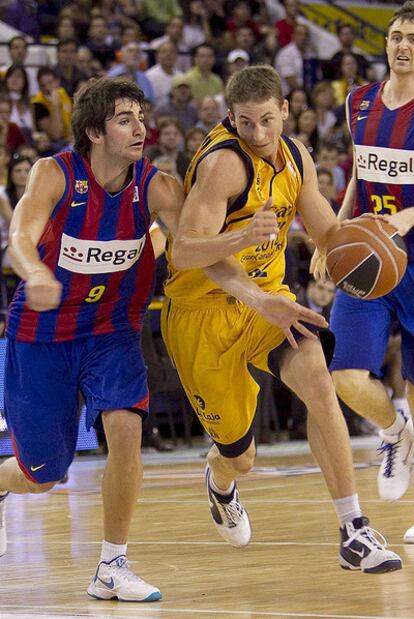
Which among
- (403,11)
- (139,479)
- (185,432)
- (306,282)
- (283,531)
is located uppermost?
(403,11)

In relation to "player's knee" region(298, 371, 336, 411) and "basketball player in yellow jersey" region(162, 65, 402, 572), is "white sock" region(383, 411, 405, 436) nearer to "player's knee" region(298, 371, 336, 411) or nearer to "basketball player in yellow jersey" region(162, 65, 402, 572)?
"basketball player in yellow jersey" region(162, 65, 402, 572)

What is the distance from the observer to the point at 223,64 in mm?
15031

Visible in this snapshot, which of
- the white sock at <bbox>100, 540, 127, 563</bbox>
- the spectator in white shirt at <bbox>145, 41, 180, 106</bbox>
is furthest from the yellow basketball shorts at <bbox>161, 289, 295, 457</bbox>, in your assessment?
the spectator in white shirt at <bbox>145, 41, 180, 106</bbox>

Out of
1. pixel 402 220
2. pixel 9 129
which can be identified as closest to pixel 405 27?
pixel 402 220

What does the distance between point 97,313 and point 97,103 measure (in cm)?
80

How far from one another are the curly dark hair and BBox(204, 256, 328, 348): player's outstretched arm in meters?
0.69

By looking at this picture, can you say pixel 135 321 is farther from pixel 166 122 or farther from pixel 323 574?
pixel 166 122

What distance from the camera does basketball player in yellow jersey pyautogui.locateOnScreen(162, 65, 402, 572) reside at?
4625mm

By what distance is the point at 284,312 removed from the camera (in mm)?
4527

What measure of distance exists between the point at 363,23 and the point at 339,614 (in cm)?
1722

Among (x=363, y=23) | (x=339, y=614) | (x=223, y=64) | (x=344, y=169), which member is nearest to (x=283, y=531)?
(x=339, y=614)

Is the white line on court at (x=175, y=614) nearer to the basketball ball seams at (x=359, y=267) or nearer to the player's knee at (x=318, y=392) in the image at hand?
the player's knee at (x=318, y=392)

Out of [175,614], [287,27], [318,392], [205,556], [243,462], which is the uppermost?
[318,392]

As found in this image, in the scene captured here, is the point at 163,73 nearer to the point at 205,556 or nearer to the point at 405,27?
the point at 405,27
